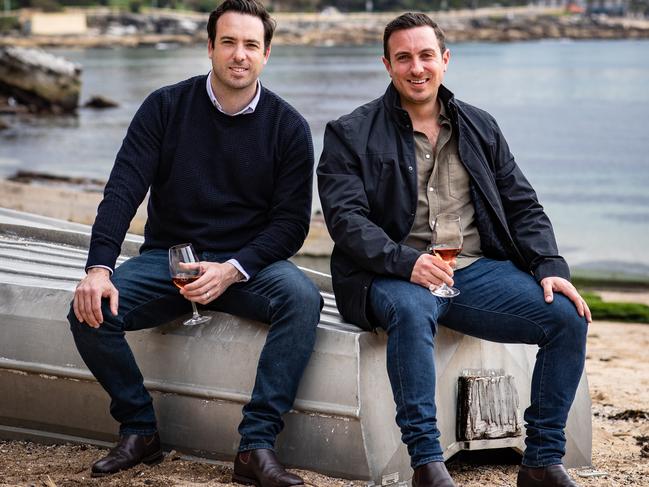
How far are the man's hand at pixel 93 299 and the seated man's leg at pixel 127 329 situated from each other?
35 millimetres

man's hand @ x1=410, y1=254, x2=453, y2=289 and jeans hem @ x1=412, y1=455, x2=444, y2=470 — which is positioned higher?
man's hand @ x1=410, y1=254, x2=453, y2=289

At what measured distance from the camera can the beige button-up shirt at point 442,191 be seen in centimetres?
428

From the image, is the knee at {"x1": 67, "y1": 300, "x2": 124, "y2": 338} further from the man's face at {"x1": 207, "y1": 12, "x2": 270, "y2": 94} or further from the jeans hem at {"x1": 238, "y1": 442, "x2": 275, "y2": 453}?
the man's face at {"x1": 207, "y1": 12, "x2": 270, "y2": 94}

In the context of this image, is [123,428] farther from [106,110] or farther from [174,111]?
[106,110]

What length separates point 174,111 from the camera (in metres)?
4.46

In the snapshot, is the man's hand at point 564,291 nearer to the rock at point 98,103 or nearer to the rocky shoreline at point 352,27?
the rock at point 98,103

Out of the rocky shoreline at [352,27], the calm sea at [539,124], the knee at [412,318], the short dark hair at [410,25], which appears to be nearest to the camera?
the knee at [412,318]

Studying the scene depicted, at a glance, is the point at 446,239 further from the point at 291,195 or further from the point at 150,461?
the point at 150,461

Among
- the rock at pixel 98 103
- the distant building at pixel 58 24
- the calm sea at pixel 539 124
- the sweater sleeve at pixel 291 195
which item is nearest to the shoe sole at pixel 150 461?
the sweater sleeve at pixel 291 195

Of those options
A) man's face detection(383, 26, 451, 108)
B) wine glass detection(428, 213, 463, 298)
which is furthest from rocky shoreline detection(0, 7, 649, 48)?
wine glass detection(428, 213, 463, 298)

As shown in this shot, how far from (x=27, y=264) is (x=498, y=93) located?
50743 millimetres

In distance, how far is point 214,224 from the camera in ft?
14.4

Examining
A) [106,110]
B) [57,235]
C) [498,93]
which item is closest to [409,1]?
[498,93]

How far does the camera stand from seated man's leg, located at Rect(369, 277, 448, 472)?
12.1ft
